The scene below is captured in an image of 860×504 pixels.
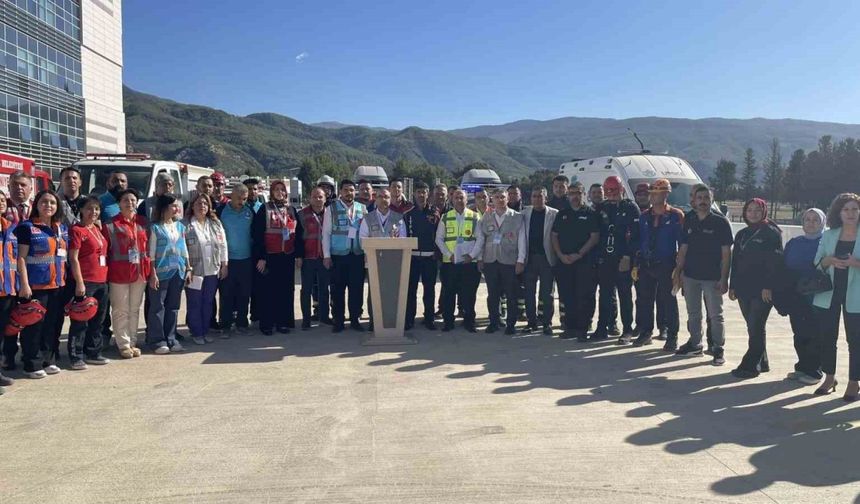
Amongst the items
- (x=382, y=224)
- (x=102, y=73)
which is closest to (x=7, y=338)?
(x=382, y=224)

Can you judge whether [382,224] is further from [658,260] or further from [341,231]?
[658,260]

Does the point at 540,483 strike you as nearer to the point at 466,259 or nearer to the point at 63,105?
the point at 466,259

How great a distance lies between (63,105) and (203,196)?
33352 mm

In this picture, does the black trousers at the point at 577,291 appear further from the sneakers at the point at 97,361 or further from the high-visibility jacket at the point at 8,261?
the high-visibility jacket at the point at 8,261

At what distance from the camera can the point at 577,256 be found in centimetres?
738

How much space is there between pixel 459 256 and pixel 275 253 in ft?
8.07

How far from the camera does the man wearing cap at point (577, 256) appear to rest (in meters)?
7.41

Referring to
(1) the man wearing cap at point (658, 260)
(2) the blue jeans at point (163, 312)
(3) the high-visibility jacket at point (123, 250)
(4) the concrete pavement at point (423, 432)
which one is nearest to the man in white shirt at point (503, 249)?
(4) the concrete pavement at point (423, 432)

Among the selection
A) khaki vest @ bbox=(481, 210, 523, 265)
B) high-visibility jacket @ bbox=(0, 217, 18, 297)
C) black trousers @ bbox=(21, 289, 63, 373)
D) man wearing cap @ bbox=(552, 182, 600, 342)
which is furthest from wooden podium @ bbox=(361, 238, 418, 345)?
high-visibility jacket @ bbox=(0, 217, 18, 297)

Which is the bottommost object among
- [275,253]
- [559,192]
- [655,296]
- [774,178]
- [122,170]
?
[655,296]

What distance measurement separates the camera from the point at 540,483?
3.59 meters

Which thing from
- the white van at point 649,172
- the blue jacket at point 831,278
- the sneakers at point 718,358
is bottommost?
the sneakers at point 718,358

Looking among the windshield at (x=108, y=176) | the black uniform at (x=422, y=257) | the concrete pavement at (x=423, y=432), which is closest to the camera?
the concrete pavement at (x=423, y=432)

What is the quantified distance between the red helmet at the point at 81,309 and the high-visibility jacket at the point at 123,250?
0.42 meters
